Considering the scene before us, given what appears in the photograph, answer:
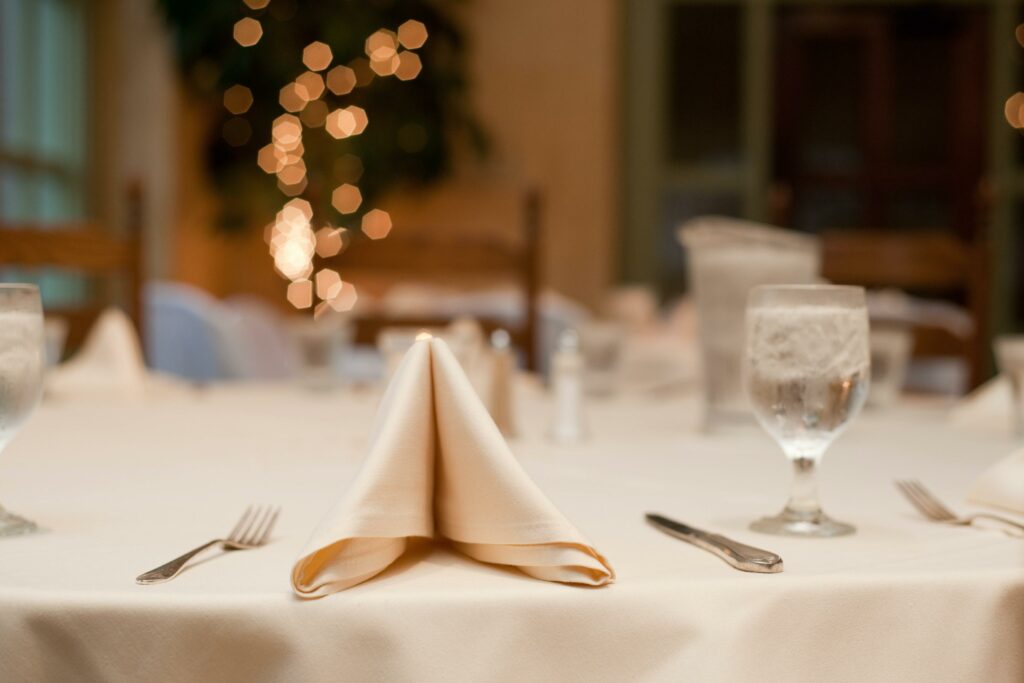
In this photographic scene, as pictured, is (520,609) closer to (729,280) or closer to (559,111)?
(729,280)

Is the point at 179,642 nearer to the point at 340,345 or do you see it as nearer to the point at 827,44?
the point at 340,345

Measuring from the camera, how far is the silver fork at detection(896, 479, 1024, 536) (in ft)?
2.23

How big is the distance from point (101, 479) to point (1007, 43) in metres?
5.57

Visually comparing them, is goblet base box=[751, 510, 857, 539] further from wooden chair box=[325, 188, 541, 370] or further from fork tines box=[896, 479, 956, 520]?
wooden chair box=[325, 188, 541, 370]

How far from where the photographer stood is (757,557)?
0.57 m

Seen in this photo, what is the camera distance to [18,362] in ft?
2.09

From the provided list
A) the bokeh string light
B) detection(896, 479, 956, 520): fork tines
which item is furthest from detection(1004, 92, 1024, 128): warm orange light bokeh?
detection(896, 479, 956, 520): fork tines

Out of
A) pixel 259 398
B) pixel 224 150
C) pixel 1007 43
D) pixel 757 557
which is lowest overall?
pixel 259 398

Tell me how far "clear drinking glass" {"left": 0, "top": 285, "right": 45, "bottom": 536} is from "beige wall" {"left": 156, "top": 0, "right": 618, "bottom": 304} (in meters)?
4.87

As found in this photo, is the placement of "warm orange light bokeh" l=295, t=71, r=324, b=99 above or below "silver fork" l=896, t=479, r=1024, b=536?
above

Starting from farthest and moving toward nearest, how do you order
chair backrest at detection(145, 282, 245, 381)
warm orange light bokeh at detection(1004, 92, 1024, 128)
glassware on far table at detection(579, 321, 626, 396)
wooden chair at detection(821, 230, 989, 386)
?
warm orange light bokeh at detection(1004, 92, 1024, 128)
chair backrest at detection(145, 282, 245, 381)
wooden chair at detection(821, 230, 989, 386)
glassware on far table at detection(579, 321, 626, 396)

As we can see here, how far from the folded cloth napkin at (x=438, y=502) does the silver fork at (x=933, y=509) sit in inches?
11.6

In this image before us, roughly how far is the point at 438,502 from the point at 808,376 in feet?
0.80

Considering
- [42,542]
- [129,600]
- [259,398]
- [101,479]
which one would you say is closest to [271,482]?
[101,479]
